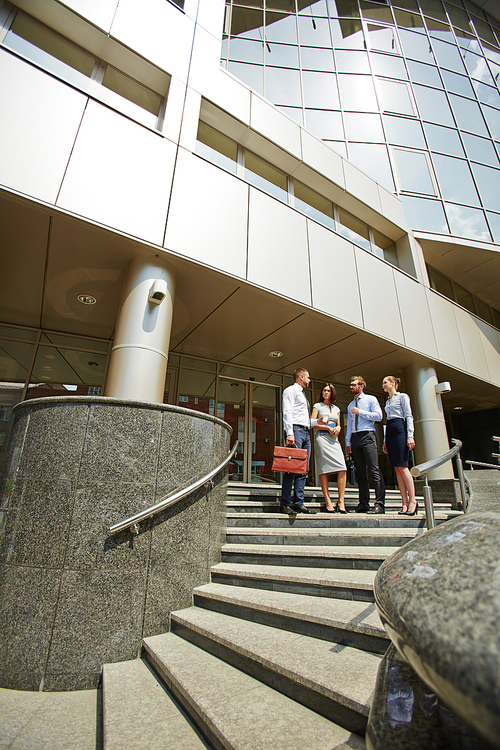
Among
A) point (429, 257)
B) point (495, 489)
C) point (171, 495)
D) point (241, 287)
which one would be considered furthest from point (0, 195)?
point (429, 257)

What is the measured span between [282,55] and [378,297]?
9909 mm

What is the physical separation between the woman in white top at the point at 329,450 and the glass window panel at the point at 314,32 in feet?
47.7

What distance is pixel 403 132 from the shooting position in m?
12.6

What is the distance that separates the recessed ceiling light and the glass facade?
359 inches

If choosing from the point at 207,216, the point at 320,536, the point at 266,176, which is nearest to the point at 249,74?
the point at 266,176

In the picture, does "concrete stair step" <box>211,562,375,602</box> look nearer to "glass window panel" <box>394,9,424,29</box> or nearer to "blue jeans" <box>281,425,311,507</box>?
"blue jeans" <box>281,425,311,507</box>

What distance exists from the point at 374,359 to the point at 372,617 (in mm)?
8194

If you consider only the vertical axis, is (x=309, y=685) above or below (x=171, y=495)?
below

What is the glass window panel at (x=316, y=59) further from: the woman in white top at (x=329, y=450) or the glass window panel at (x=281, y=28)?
the woman in white top at (x=329, y=450)

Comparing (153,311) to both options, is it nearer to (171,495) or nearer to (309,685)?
(171,495)

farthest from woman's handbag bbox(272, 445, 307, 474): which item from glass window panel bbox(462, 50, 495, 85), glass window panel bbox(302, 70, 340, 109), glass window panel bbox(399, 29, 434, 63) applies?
glass window panel bbox(462, 50, 495, 85)

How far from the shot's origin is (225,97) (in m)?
7.95

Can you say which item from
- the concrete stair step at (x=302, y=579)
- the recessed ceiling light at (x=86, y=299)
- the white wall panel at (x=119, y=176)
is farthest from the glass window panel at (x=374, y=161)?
the concrete stair step at (x=302, y=579)

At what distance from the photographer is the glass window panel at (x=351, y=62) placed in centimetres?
1309
